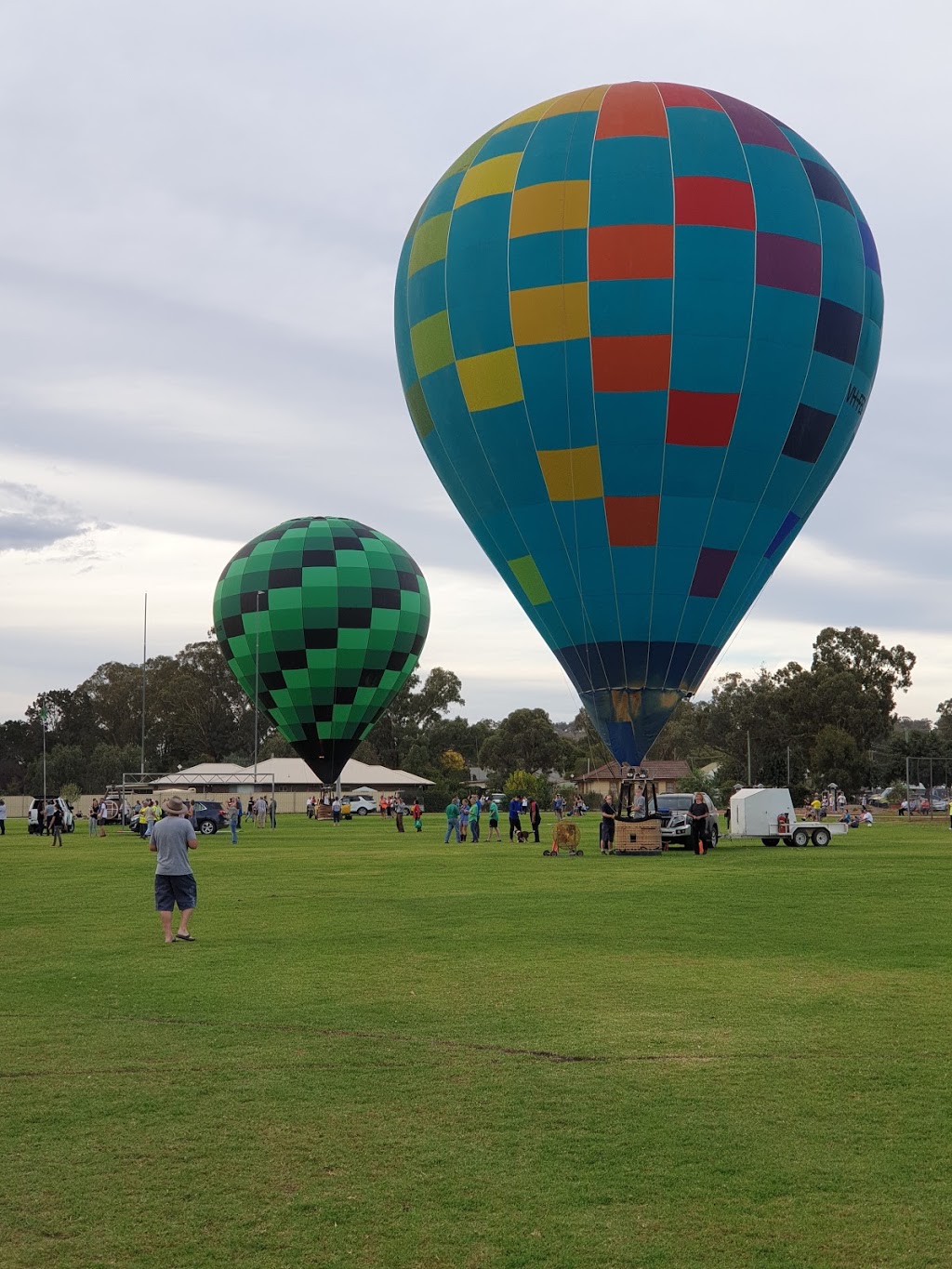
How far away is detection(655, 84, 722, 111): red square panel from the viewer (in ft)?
89.1

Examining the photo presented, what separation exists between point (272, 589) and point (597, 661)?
31.9 meters

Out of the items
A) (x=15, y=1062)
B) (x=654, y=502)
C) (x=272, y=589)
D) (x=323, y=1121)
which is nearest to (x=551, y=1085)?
(x=323, y=1121)

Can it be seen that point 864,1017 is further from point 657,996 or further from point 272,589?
point 272,589

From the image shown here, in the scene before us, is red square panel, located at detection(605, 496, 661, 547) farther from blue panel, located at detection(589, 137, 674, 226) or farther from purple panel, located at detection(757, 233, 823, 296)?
blue panel, located at detection(589, 137, 674, 226)

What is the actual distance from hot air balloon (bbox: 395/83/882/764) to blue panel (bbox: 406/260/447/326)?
0.25 feet

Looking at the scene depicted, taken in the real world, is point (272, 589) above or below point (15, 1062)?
above

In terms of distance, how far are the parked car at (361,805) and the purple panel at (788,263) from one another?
4679cm

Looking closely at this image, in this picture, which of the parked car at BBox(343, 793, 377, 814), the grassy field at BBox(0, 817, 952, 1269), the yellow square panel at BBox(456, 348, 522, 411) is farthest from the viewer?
the parked car at BBox(343, 793, 377, 814)

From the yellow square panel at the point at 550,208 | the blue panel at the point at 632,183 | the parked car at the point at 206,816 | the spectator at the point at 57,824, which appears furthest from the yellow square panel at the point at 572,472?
the parked car at the point at 206,816

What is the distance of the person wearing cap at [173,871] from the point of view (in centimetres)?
1301

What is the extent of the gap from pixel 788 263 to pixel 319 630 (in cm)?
3308

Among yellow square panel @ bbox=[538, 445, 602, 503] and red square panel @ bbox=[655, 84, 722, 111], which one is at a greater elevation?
red square panel @ bbox=[655, 84, 722, 111]

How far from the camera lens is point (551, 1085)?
7031 millimetres

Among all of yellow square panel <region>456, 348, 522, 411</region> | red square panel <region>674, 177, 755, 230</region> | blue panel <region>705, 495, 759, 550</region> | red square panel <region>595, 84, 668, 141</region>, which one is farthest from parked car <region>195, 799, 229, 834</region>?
red square panel <region>674, 177, 755, 230</region>
